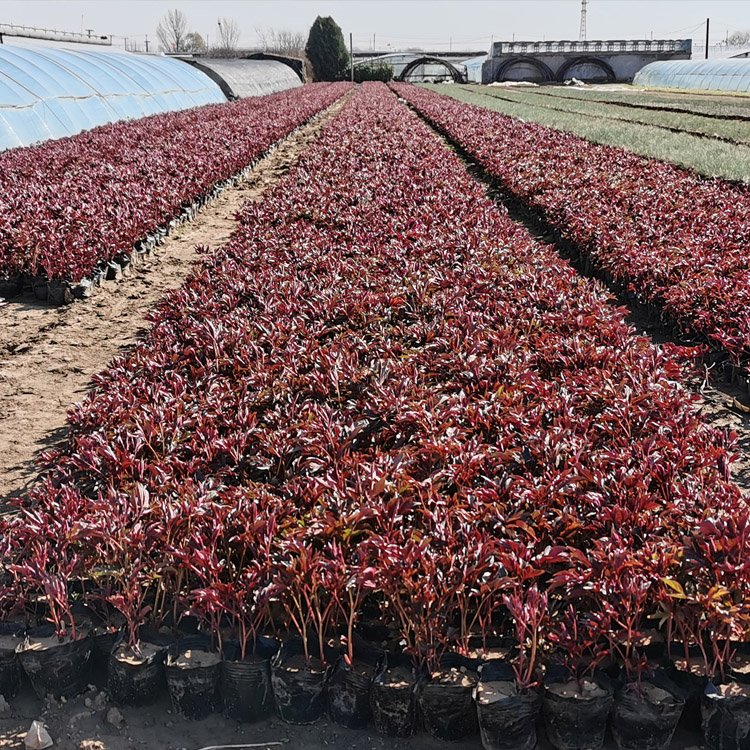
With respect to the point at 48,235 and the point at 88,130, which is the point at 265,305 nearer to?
the point at 48,235

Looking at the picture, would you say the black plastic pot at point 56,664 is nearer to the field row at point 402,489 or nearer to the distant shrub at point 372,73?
the field row at point 402,489

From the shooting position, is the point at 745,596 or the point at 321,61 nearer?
the point at 745,596

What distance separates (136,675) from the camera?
285cm

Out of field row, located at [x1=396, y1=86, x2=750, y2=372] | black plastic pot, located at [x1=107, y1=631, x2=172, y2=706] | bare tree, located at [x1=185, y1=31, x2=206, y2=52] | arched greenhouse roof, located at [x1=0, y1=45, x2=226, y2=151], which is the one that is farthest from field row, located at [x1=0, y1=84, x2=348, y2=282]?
bare tree, located at [x1=185, y1=31, x2=206, y2=52]

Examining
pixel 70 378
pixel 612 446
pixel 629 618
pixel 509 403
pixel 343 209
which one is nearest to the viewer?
pixel 629 618

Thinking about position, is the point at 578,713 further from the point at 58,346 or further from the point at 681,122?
the point at 681,122

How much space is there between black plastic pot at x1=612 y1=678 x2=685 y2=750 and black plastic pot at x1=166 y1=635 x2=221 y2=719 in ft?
4.48

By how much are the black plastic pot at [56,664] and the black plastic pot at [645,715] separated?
1.87 meters

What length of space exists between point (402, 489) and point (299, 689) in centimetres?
97

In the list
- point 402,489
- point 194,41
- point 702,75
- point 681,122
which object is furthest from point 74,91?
point 194,41

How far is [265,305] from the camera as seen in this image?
6082 mm

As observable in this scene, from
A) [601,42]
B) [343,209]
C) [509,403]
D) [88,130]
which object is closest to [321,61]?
[601,42]

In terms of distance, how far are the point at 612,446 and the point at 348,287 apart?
10.2ft

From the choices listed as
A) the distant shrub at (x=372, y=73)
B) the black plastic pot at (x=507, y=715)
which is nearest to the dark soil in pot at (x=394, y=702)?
the black plastic pot at (x=507, y=715)
